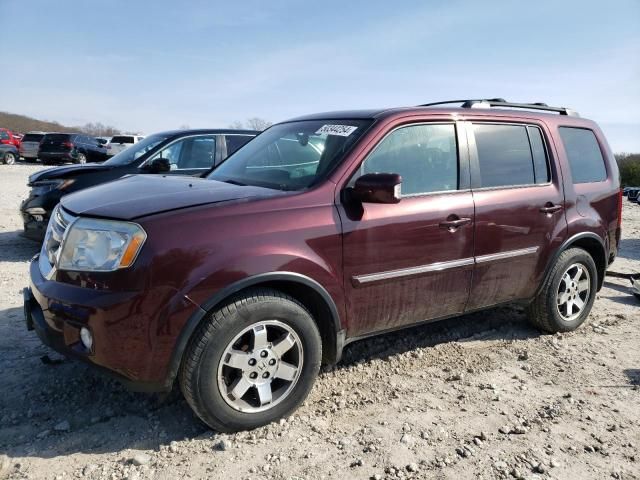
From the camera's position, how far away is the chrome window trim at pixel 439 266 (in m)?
3.11

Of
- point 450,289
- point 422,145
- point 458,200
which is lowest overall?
point 450,289

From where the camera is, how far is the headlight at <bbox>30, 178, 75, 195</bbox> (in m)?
6.64

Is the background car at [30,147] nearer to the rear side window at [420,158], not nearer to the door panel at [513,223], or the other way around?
the rear side window at [420,158]

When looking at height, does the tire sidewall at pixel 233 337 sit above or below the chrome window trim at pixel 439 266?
below

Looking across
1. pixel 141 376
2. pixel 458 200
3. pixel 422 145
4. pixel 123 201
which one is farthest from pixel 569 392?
pixel 123 201

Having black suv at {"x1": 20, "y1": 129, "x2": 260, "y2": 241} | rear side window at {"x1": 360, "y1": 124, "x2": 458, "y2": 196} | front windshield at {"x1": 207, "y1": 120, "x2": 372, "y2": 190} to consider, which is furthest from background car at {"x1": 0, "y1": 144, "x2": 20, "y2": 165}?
rear side window at {"x1": 360, "y1": 124, "x2": 458, "y2": 196}

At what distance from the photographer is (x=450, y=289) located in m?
3.53

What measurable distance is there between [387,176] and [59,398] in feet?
8.08

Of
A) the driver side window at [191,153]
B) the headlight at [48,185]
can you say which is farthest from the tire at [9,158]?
the driver side window at [191,153]

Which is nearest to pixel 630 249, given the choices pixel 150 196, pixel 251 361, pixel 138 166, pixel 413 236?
pixel 413 236

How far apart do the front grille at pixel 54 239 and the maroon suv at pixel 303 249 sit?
0.05 ft

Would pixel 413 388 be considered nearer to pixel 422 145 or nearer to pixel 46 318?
pixel 422 145

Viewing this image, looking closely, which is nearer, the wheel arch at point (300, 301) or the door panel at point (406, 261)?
the wheel arch at point (300, 301)

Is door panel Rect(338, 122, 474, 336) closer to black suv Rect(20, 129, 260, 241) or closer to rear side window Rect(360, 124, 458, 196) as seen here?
rear side window Rect(360, 124, 458, 196)
